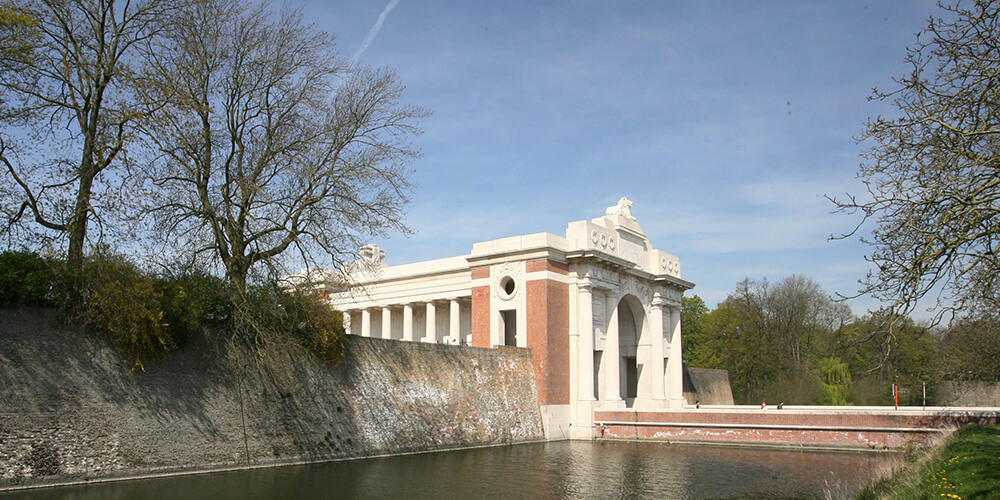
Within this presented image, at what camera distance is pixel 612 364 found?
3681 centimetres

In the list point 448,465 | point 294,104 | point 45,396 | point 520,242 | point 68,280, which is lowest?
point 448,465

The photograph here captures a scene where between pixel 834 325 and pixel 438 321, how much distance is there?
112 ft

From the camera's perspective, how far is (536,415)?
3253 centimetres

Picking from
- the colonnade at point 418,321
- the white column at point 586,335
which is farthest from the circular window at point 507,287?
the colonnade at point 418,321

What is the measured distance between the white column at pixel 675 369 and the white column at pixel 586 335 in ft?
35.5

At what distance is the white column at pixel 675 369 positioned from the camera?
43750mm

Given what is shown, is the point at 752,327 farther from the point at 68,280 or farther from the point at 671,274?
the point at 68,280

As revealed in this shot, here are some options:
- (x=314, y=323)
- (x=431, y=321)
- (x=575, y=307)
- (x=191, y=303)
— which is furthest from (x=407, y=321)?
(x=191, y=303)

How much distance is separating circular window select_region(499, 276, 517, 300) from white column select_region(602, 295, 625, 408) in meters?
5.11

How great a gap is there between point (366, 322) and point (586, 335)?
19316mm

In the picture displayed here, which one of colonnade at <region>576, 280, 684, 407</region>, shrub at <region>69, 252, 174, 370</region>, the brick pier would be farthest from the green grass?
colonnade at <region>576, 280, 684, 407</region>

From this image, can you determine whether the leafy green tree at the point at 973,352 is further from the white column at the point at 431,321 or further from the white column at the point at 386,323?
the white column at the point at 386,323

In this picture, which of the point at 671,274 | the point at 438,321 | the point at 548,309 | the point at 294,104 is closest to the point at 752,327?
the point at 671,274

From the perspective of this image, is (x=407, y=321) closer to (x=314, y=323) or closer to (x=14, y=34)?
(x=314, y=323)
